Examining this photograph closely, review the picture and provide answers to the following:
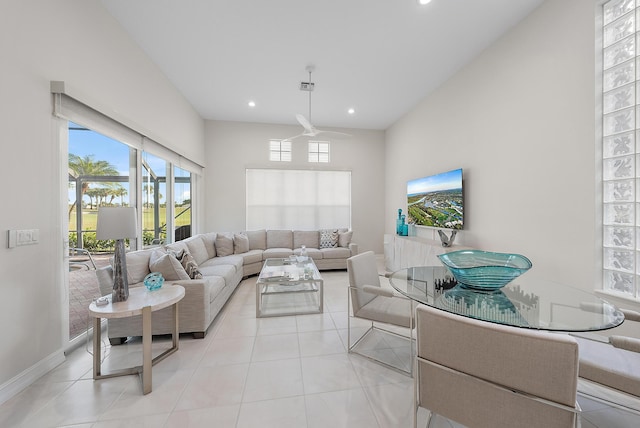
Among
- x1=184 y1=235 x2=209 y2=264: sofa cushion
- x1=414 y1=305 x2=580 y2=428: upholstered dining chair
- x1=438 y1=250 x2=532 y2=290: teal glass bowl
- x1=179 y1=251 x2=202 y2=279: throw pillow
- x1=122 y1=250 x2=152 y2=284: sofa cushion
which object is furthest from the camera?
x1=184 y1=235 x2=209 y2=264: sofa cushion

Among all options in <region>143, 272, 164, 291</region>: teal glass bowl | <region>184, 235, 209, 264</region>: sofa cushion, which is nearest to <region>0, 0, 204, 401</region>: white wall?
<region>143, 272, 164, 291</region>: teal glass bowl

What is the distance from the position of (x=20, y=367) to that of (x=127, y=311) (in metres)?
0.86

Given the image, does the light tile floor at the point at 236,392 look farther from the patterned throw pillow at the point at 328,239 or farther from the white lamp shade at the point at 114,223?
the patterned throw pillow at the point at 328,239

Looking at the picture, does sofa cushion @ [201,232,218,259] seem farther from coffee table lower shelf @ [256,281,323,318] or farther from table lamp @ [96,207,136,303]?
table lamp @ [96,207,136,303]

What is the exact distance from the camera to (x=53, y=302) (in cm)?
196

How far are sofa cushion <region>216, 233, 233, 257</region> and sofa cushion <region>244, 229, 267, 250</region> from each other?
54 centimetres

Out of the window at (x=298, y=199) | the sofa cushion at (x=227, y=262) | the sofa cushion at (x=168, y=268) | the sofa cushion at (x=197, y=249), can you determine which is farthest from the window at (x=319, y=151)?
the sofa cushion at (x=168, y=268)

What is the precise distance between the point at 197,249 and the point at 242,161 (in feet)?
8.04

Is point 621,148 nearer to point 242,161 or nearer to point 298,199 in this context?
point 298,199

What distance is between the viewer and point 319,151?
584 cm

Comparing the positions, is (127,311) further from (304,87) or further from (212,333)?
(304,87)

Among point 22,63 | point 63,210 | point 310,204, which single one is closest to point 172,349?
point 63,210

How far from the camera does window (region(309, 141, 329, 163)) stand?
579 centimetres

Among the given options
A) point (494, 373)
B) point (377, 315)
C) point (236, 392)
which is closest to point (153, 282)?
point (236, 392)
